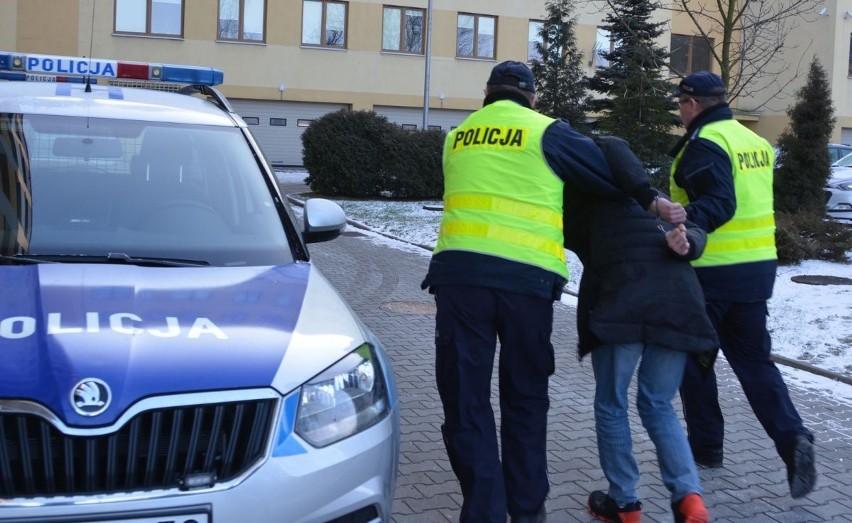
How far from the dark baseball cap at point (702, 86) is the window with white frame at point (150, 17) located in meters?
29.2

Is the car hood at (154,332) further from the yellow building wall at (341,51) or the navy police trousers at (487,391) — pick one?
the yellow building wall at (341,51)

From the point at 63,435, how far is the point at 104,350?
0.29 meters

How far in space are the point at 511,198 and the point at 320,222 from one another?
3.10 feet

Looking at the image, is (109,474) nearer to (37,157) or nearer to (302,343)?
(302,343)

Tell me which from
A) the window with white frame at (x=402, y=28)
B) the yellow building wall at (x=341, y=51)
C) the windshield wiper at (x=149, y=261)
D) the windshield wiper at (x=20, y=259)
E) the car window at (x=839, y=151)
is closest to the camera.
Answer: the windshield wiper at (x=20, y=259)

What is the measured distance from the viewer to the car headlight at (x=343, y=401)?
9.62 feet

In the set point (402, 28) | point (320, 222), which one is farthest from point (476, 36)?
point (320, 222)

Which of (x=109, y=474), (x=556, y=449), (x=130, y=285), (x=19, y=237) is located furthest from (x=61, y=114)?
(x=556, y=449)

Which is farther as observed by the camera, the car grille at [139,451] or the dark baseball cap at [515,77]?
the dark baseball cap at [515,77]

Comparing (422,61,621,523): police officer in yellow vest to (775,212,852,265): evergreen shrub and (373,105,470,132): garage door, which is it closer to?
(775,212,852,265): evergreen shrub

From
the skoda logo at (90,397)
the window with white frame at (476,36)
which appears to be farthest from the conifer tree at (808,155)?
the window with white frame at (476,36)

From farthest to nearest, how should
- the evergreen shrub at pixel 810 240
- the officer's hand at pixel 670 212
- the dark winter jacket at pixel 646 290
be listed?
1. the evergreen shrub at pixel 810 240
2. the dark winter jacket at pixel 646 290
3. the officer's hand at pixel 670 212

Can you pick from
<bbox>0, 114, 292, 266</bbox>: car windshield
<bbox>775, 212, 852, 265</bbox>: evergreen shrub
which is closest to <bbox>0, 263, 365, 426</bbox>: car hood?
<bbox>0, 114, 292, 266</bbox>: car windshield

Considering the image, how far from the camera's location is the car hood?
2705mm
